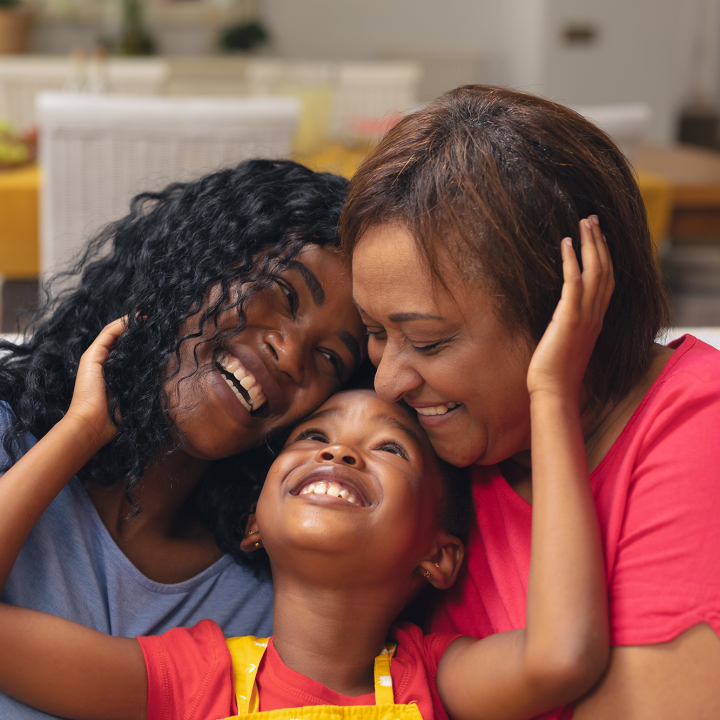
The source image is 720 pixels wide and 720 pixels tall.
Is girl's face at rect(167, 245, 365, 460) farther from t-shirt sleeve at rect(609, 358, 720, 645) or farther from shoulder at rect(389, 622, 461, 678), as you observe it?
t-shirt sleeve at rect(609, 358, 720, 645)

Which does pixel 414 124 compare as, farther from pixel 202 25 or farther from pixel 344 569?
pixel 202 25

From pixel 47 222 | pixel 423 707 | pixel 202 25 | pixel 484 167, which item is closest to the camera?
pixel 484 167

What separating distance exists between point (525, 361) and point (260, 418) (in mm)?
421

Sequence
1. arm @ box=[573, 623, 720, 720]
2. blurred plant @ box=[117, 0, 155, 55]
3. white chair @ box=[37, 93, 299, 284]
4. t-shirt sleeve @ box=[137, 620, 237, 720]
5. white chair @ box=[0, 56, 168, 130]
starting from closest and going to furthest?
arm @ box=[573, 623, 720, 720]
t-shirt sleeve @ box=[137, 620, 237, 720]
white chair @ box=[37, 93, 299, 284]
white chair @ box=[0, 56, 168, 130]
blurred plant @ box=[117, 0, 155, 55]

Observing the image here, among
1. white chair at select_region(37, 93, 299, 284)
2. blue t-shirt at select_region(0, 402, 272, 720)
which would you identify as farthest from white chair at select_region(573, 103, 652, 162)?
blue t-shirt at select_region(0, 402, 272, 720)

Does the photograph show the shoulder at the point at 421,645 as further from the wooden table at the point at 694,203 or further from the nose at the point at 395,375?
the wooden table at the point at 694,203

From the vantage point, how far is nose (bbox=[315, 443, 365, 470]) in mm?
1173

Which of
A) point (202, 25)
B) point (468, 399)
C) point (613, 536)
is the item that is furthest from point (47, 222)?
point (202, 25)

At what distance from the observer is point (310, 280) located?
1.23 metres

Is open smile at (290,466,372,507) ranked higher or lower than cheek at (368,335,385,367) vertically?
lower

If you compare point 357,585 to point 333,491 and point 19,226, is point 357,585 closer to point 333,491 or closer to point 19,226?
point 333,491

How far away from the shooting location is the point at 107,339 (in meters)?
1.23

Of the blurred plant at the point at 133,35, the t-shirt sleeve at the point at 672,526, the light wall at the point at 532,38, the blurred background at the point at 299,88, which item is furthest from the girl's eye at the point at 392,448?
the blurred plant at the point at 133,35

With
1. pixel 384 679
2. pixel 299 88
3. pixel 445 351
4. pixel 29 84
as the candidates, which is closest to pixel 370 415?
pixel 445 351
